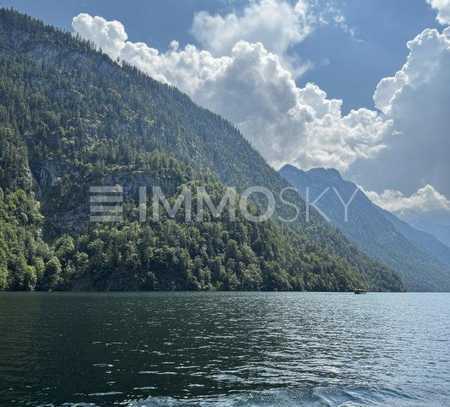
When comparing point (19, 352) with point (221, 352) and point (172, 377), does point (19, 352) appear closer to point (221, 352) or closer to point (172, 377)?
point (172, 377)

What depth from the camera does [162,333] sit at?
219 feet

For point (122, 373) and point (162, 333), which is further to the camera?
point (162, 333)

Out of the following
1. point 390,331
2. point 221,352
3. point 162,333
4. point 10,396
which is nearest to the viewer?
point 10,396

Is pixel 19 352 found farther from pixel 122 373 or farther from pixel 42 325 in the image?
pixel 42 325

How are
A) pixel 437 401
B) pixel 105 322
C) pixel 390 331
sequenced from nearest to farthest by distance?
pixel 437 401
pixel 105 322
pixel 390 331

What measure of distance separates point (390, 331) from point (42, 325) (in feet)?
202

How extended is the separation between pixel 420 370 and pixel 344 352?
1087 centimetres

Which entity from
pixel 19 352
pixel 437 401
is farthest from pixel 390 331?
pixel 19 352

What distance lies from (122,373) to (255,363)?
581 inches

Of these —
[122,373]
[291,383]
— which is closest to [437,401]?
[291,383]

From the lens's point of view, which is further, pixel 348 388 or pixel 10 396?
pixel 348 388

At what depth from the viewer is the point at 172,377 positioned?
3975cm

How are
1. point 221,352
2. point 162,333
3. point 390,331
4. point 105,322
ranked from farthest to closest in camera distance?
Answer: point 390,331 → point 105,322 → point 162,333 → point 221,352

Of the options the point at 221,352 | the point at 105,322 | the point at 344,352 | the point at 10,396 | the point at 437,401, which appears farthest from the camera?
the point at 105,322
